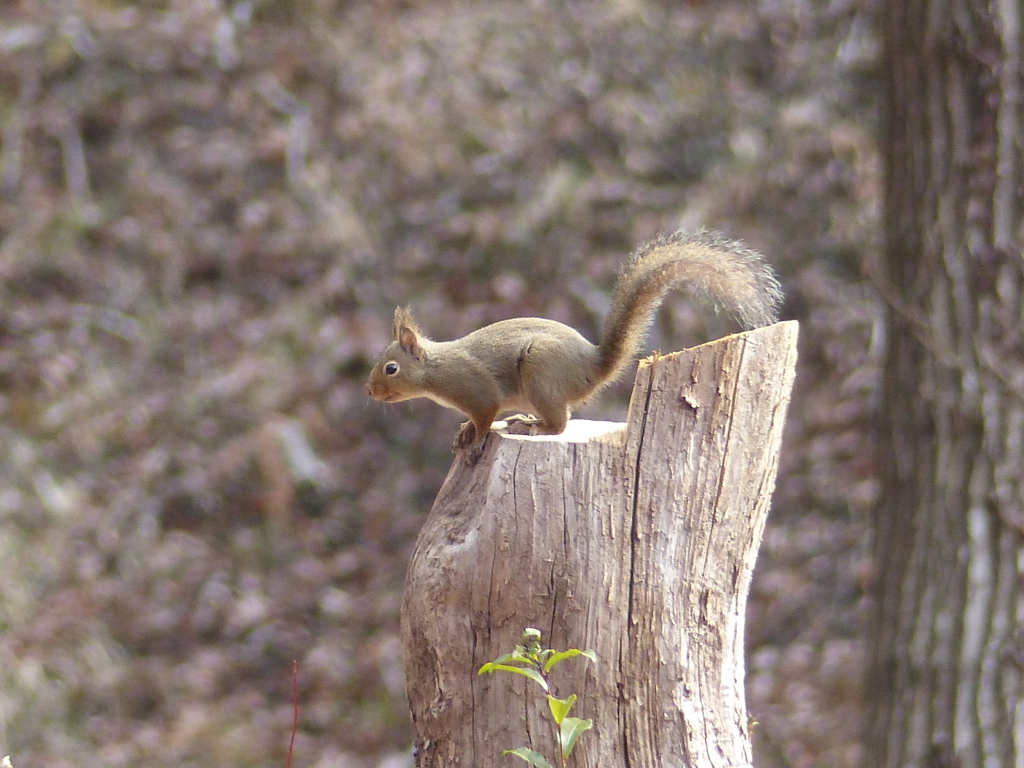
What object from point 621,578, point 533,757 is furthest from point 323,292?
point 533,757

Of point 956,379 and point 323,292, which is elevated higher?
point 323,292

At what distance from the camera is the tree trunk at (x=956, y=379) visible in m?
3.21

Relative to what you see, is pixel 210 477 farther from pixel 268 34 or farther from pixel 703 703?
pixel 703 703

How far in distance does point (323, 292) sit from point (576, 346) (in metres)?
3.44

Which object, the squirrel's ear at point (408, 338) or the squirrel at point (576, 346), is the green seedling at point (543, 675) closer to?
the squirrel at point (576, 346)

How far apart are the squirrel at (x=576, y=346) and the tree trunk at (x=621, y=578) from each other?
206 mm

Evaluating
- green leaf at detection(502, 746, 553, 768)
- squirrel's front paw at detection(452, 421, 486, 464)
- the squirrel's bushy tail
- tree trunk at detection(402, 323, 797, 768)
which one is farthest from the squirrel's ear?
green leaf at detection(502, 746, 553, 768)

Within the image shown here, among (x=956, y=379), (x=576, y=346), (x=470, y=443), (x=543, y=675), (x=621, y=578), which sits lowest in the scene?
(x=543, y=675)

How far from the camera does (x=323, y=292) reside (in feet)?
18.7

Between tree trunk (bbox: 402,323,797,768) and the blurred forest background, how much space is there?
9.64ft

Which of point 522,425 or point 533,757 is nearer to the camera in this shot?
point 533,757

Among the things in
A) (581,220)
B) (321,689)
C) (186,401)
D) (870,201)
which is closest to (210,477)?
(186,401)

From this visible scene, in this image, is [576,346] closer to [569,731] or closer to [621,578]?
[621,578]

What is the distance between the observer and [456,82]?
20.8ft
